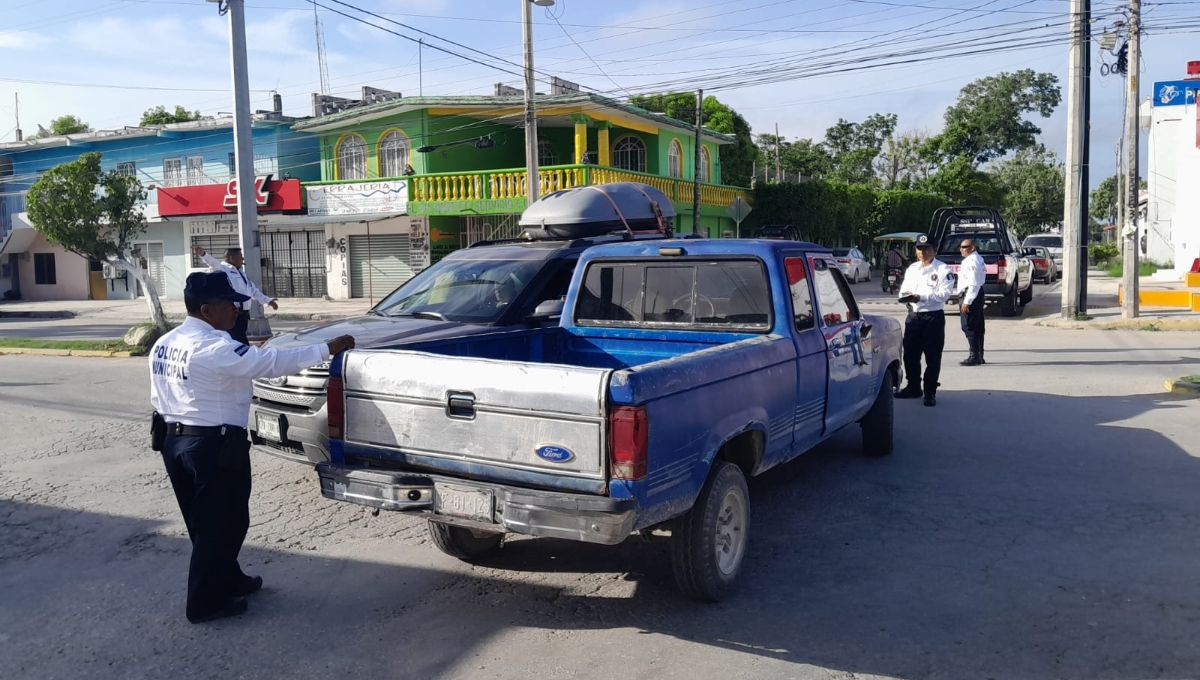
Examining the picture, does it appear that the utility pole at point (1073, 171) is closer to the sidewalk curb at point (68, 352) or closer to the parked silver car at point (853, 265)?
the parked silver car at point (853, 265)

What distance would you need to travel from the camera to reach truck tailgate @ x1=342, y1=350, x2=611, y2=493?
4094mm

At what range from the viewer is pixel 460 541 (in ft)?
17.5

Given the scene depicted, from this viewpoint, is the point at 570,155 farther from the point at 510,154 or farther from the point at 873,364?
the point at 873,364

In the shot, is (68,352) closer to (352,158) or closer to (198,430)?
(198,430)

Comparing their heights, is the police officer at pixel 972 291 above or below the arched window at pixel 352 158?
below

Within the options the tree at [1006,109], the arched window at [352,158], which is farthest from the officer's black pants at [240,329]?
the tree at [1006,109]

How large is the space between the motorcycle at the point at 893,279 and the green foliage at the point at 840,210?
897 cm

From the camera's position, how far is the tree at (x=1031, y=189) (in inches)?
2630

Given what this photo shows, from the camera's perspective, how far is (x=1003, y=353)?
14.2 m

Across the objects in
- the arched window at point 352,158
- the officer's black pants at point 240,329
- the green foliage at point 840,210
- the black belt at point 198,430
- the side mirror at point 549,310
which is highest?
the arched window at point 352,158

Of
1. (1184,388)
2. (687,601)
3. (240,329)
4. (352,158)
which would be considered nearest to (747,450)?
(687,601)

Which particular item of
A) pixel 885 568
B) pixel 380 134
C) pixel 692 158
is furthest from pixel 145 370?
pixel 692 158

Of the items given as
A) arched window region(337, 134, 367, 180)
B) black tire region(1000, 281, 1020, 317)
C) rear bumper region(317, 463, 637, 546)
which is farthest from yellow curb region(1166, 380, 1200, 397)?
arched window region(337, 134, 367, 180)

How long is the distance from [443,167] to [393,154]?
1.71 metres
